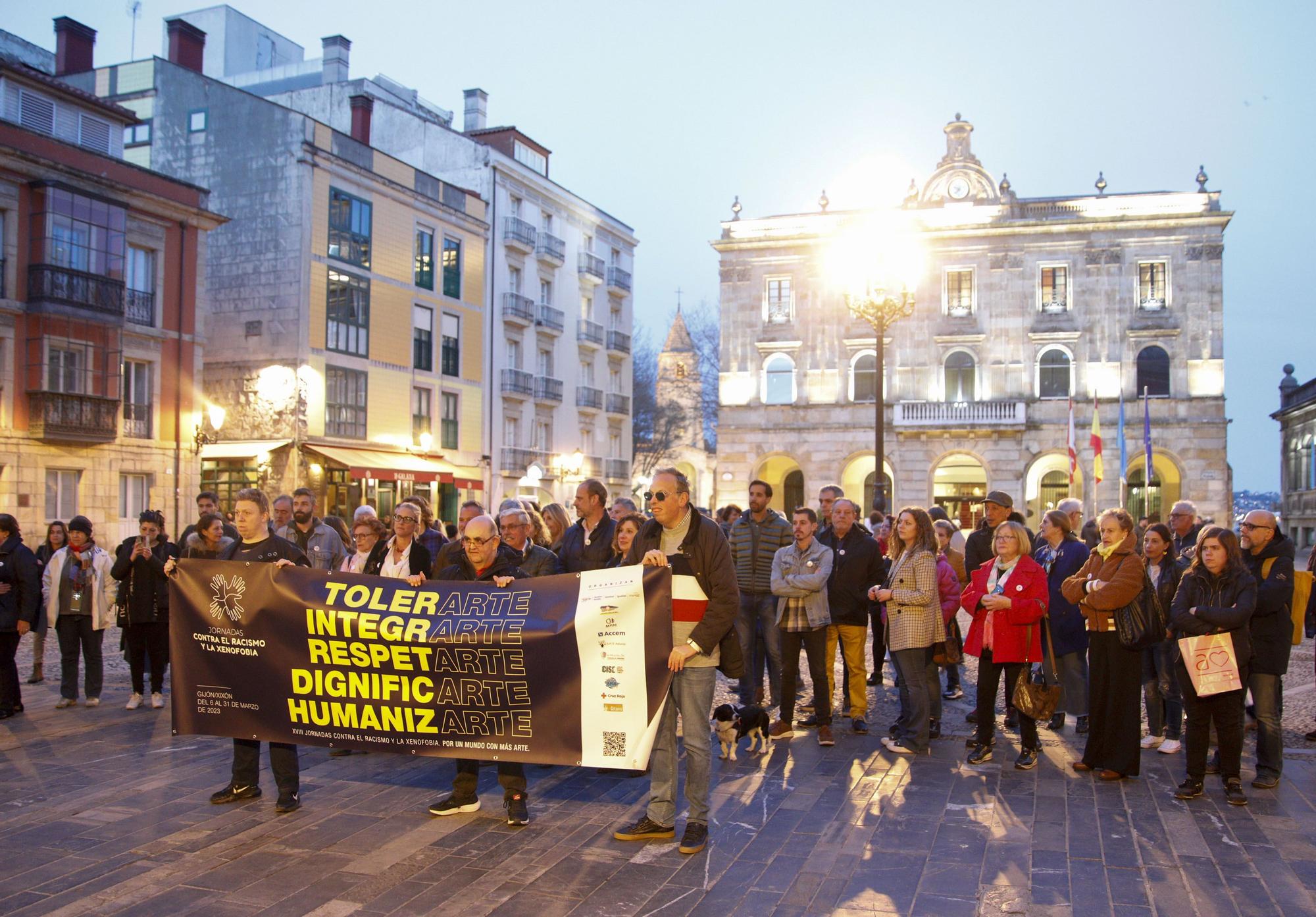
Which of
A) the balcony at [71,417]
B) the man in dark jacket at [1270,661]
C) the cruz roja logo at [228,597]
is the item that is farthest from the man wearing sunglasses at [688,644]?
the balcony at [71,417]

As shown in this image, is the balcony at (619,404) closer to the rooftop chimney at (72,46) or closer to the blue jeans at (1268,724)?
the rooftop chimney at (72,46)

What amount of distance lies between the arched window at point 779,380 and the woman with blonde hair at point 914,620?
35091 millimetres

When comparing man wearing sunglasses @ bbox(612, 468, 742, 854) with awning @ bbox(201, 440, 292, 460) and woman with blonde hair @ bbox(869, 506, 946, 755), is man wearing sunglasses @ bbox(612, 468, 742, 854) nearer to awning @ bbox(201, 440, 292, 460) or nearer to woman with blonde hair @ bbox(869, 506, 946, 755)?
woman with blonde hair @ bbox(869, 506, 946, 755)

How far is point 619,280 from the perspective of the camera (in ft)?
160

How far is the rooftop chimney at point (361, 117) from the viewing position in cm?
3684

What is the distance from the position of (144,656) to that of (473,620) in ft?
17.9

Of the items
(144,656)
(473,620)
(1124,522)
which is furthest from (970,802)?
(144,656)

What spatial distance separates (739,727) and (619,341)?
41.1m

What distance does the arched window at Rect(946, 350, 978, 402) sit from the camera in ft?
139

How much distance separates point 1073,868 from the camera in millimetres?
5562

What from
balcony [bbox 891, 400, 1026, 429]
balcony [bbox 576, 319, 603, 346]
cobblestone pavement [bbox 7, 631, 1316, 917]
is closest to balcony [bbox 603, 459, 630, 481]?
balcony [bbox 576, 319, 603, 346]

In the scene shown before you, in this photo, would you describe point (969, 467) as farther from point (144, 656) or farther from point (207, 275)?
point (144, 656)

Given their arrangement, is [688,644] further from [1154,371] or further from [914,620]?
[1154,371]

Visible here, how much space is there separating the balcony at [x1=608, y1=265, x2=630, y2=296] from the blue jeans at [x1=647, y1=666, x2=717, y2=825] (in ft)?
140
